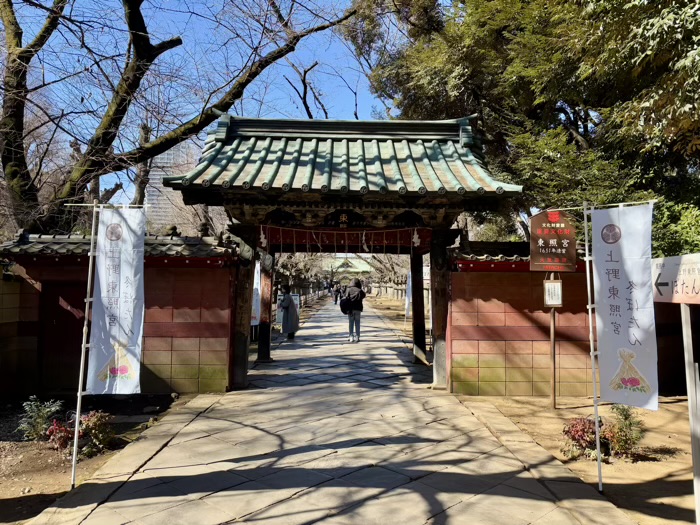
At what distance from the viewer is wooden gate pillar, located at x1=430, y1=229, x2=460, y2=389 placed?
25.9 feet

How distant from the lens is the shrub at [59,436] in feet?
16.7

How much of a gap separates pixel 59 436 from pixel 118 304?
6.10 feet

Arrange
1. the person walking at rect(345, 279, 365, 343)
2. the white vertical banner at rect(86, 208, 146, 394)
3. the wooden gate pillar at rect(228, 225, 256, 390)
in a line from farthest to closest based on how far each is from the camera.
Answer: the person walking at rect(345, 279, 365, 343) < the wooden gate pillar at rect(228, 225, 256, 390) < the white vertical banner at rect(86, 208, 146, 394)

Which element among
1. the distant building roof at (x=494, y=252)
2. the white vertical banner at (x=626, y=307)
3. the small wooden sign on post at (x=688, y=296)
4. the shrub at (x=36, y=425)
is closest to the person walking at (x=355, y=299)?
the distant building roof at (x=494, y=252)

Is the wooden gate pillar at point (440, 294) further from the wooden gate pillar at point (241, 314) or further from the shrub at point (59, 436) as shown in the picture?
the shrub at point (59, 436)

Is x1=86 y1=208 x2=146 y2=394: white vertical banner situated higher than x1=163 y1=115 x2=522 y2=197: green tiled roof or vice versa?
x1=163 y1=115 x2=522 y2=197: green tiled roof

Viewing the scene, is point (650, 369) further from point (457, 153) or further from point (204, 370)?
point (204, 370)

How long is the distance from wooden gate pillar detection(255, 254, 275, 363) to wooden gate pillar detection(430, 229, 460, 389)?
4.55 metres

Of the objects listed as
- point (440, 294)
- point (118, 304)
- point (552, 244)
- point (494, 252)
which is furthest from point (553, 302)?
point (118, 304)

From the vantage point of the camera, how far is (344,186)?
6.57 meters

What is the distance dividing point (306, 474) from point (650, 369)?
133 inches

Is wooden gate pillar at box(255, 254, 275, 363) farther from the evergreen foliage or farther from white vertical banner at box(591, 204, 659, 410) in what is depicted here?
white vertical banner at box(591, 204, 659, 410)

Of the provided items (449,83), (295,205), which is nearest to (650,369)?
(295,205)

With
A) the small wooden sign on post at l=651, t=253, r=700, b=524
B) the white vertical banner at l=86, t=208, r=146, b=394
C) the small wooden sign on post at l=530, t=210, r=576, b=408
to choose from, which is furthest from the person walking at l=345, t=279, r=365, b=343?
the small wooden sign on post at l=651, t=253, r=700, b=524
